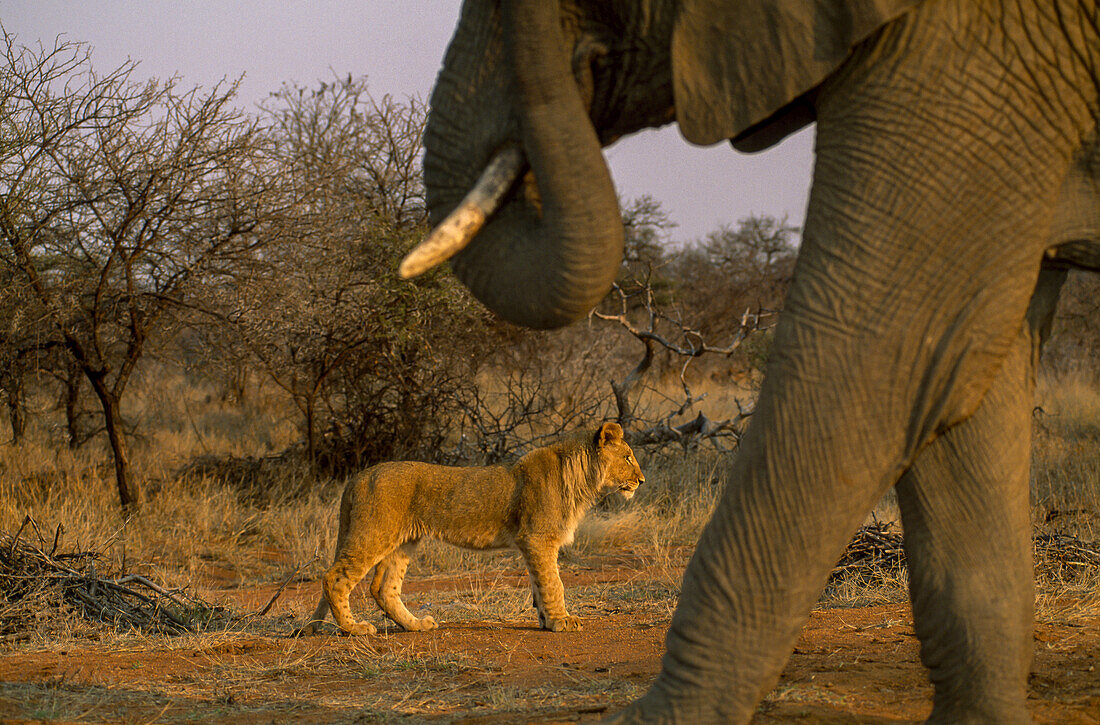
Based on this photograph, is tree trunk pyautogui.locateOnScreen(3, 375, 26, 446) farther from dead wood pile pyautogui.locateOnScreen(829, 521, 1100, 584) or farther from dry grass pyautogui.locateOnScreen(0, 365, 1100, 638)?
dead wood pile pyautogui.locateOnScreen(829, 521, 1100, 584)

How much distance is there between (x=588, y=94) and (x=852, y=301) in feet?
3.21

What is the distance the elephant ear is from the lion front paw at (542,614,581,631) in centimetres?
422

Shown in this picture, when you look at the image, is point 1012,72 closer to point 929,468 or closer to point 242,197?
point 929,468

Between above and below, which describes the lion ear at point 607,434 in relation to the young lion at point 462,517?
above

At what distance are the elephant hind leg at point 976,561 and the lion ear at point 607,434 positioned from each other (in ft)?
14.1

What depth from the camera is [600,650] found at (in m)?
5.38

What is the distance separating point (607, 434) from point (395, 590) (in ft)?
6.00

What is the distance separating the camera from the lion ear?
7297 millimetres

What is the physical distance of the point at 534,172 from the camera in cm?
275

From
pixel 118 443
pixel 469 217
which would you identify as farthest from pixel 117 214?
pixel 469 217

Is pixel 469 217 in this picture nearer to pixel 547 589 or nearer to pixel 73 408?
pixel 547 589

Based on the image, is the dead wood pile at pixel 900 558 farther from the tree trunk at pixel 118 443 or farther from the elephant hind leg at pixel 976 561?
the tree trunk at pixel 118 443

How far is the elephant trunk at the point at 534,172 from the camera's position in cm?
271

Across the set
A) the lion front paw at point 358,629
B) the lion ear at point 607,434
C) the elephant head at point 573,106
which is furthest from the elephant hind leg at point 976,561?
the lion ear at point 607,434
